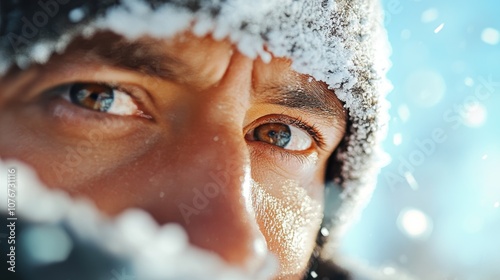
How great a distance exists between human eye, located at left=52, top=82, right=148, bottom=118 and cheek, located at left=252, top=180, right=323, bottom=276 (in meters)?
0.25

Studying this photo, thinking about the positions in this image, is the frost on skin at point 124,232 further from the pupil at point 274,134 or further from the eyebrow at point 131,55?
the pupil at point 274,134

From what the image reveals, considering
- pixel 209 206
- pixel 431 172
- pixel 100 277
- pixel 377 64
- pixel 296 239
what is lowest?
pixel 100 277

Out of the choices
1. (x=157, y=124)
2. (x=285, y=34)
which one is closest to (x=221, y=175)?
(x=157, y=124)

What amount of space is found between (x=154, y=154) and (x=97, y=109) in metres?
0.12

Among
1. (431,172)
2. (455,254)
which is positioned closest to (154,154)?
(431,172)

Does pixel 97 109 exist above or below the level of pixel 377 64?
below

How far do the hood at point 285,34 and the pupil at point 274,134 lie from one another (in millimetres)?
122

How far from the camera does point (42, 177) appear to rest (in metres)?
0.68

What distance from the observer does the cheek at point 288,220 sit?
0.87 meters

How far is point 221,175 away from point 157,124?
0.41 feet

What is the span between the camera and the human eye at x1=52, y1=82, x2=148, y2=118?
2.43 feet

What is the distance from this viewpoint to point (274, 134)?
3.06 feet

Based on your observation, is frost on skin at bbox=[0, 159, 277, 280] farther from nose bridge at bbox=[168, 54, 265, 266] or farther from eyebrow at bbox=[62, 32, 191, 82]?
eyebrow at bbox=[62, 32, 191, 82]

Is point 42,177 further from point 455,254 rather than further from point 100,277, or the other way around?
point 455,254
